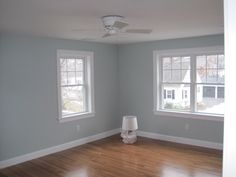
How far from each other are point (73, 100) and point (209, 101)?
301 cm

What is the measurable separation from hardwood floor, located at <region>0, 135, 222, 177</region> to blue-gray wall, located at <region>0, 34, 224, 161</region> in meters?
0.38

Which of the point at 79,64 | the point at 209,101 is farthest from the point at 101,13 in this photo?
the point at 209,101

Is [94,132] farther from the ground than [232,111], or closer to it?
closer to it

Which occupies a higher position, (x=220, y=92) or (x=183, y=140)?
(x=220, y=92)

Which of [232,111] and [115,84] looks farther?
[115,84]

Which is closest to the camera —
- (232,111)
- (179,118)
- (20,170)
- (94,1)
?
(232,111)

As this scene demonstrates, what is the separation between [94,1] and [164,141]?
4.13 meters

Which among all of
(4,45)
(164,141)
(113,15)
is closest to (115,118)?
(164,141)

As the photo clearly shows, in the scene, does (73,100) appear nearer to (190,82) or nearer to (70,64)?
(70,64)

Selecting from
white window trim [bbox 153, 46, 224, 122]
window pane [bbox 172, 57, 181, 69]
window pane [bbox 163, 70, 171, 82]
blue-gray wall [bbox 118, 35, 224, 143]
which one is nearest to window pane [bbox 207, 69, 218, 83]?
white window trim [bbox 153, 46, 224, 122]

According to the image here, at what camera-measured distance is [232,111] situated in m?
0.56

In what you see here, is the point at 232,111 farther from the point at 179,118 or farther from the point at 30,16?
the point at 179,118

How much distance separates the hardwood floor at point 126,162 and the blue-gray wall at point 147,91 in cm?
41

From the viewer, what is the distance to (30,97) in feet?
14.5
